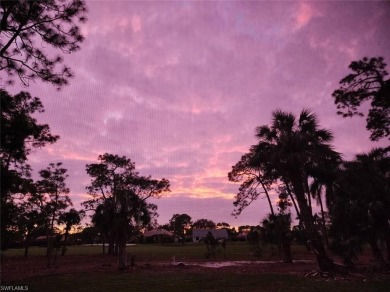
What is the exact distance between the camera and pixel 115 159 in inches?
1598

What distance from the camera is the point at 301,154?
17.8 meters

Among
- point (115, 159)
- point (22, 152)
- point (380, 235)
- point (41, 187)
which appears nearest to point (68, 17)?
point (22, 152)

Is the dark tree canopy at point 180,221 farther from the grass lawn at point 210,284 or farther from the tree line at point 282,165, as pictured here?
the grass lawn at point 210,284

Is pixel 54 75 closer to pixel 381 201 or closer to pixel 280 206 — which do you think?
pixel 381 201

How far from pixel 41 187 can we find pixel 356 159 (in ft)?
85.9

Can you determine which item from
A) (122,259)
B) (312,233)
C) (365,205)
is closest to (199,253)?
(122,259)

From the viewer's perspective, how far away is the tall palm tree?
17859 mm

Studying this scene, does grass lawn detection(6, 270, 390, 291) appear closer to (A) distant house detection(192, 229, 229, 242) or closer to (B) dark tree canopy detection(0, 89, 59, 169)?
(B) dark tree canopy detection(0, 89, 59, 169)

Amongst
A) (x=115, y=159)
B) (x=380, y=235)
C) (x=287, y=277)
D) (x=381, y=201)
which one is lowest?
(x=287, y=277)

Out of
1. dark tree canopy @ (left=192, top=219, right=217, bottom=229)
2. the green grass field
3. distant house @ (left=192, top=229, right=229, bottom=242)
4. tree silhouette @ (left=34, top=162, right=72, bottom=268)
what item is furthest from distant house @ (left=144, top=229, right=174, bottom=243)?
tree silhouette @ (left=34, top=162, right=72, bottom=268)

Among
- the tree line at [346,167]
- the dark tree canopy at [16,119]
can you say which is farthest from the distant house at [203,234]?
the dark tree canopy at [16,119]

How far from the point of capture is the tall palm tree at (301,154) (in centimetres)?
1786

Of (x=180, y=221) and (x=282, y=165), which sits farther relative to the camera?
(x=180, y=221)

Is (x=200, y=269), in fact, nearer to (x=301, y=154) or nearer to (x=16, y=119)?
(x=301, y=154)
